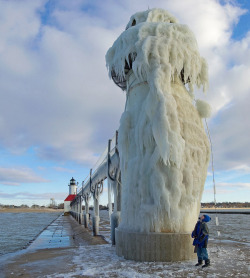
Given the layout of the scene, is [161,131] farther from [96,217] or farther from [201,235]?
[96,217]

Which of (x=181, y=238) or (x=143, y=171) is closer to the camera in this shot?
(x=181, y=238)

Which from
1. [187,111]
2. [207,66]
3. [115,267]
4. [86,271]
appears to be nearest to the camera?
[86,271]

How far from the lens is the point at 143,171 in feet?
32.7

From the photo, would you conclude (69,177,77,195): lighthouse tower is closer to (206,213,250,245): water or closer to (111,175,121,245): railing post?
(206,213,250,245): water

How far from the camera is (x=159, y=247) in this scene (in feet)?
29.7

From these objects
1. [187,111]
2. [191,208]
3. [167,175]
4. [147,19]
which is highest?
[147,19]

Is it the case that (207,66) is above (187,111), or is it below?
above

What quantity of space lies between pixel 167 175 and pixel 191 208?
164 cm

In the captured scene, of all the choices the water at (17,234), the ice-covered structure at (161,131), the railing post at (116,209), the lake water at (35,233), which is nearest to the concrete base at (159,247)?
the ice-covered structure at (161,131)

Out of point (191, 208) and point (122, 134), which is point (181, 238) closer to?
point (191, 208)

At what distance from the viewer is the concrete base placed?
902cm

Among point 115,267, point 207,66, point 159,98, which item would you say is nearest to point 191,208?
point 115,267

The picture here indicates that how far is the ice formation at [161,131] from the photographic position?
9.51 m

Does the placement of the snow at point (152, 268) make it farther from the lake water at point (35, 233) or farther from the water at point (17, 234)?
the water at point (17, 234)
